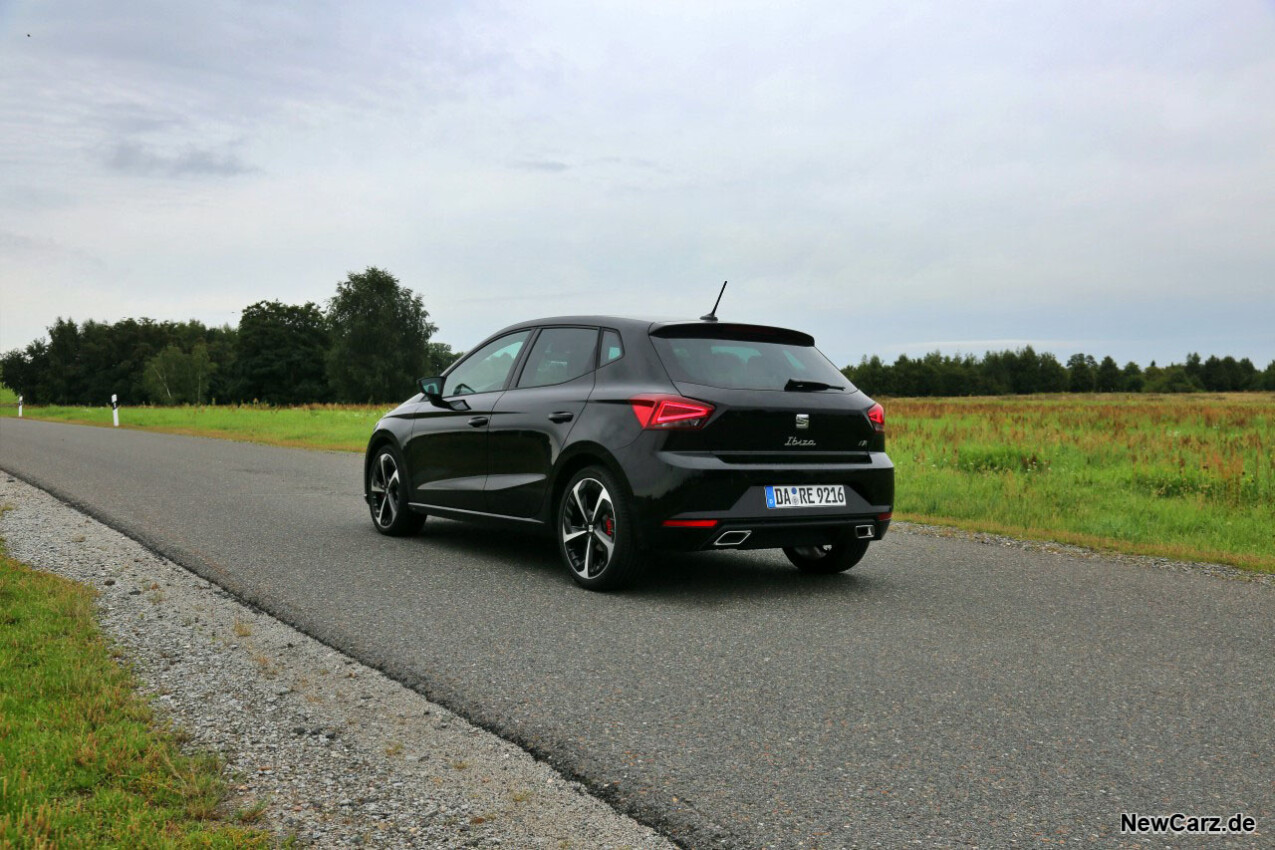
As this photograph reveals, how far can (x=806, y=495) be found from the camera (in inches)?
245

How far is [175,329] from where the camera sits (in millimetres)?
143250

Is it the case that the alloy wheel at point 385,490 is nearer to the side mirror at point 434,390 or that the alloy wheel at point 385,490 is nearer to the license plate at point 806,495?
the side mirror at point 434,390

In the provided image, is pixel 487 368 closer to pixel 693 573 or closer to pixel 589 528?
pixel 589 528

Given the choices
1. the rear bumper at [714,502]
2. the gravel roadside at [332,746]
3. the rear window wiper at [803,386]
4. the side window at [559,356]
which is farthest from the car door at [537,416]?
the gravel roadside at [332,746]

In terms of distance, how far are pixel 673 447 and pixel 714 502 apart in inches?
15.4

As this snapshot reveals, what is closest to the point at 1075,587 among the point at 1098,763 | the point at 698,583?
the point at 698,583

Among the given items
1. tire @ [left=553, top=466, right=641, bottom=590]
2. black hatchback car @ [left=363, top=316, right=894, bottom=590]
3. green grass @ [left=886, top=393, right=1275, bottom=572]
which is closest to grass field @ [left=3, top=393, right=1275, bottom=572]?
green grass @ [left=886, top=393, right=1275, bottom=572]

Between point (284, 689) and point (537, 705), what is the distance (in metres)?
1.08

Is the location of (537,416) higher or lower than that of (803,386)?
lower

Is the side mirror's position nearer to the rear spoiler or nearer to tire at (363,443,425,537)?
tire at (363,443,425,537)

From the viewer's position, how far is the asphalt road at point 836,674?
3.13 meters

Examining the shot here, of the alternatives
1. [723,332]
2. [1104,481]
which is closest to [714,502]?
[723,332]

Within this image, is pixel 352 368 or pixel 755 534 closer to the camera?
pixel 755 534

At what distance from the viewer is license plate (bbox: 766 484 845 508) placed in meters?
6.10
